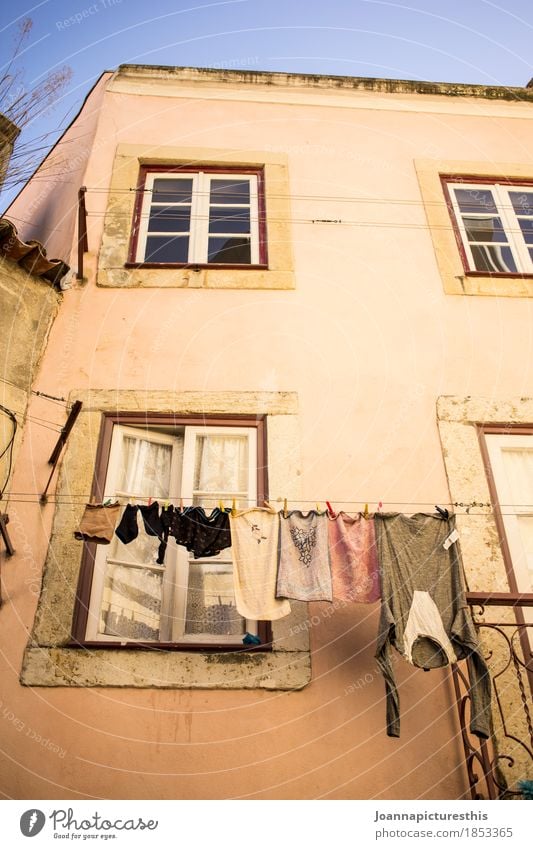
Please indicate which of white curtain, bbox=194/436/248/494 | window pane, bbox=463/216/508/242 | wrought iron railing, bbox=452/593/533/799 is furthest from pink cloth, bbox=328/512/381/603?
window pane, bbox=463/216/508/242

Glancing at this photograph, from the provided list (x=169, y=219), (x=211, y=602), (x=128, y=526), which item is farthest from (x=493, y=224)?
(x=128, y=526)

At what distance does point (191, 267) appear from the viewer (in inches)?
255

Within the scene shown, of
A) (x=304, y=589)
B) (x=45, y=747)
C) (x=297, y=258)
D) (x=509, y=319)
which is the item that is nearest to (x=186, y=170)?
(x=297, y=258)

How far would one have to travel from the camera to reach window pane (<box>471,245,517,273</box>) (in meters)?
6.90

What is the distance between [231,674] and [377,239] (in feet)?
14.4

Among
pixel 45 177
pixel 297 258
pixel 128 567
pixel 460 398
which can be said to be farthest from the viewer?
pixel 45 177

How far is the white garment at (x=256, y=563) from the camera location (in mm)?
4109

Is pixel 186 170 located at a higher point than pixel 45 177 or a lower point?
lower

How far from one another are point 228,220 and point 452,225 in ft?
7.43

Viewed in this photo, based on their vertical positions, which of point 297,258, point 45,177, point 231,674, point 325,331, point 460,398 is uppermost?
point 45,177

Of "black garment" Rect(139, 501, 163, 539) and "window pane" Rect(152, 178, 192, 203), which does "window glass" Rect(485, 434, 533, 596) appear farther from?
"window pane" Rect(152, 178, 192, 203)

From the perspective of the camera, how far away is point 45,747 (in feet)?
13.6
